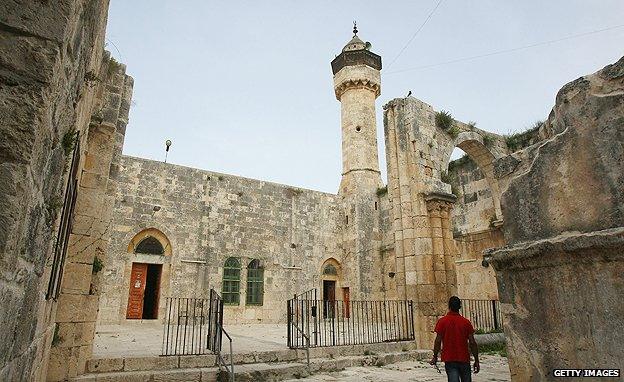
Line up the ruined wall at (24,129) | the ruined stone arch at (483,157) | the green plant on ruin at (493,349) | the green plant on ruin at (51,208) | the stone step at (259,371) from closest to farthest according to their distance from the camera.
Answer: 1. the ruined wall at (24,129)
2. the green plant on ruin at (51,208)
3. the stone step at (259,371)
4. the green plant on ruin at (493,349)
5. the ruined stone arch at (483,157)

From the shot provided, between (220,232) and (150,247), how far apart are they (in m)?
2.97

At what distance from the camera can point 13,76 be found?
4.43 feet

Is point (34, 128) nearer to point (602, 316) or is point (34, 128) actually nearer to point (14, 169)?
point (14, 169)

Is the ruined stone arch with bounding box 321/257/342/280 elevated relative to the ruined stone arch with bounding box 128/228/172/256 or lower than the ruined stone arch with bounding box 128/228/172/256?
lower

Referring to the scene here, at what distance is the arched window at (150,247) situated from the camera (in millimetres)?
14723

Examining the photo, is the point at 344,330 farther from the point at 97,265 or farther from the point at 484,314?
the point at 97,265

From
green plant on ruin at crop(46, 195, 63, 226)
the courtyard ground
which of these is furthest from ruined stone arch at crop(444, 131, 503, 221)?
green plant on ruin at crop(46, 195, 63, 226)

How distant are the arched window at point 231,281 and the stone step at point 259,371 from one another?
9284 millimetres

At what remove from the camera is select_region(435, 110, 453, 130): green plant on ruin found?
1127cm

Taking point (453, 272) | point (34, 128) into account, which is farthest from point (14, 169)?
point (453, 272)

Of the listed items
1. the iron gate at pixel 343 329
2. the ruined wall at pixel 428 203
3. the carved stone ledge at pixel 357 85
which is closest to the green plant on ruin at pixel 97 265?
the iron gate at pixel 343 329

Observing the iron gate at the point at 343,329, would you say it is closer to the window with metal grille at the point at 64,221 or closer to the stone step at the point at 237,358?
the stone step at the point at 237,358

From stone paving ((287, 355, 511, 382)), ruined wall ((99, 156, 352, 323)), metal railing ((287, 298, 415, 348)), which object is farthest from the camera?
ruined wall ((99, 156, 352, 323))

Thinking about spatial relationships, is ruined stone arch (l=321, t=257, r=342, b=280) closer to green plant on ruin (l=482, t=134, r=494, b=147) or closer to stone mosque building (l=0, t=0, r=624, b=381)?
stone mosque building (l=0, t=0, r=624, b=381)
